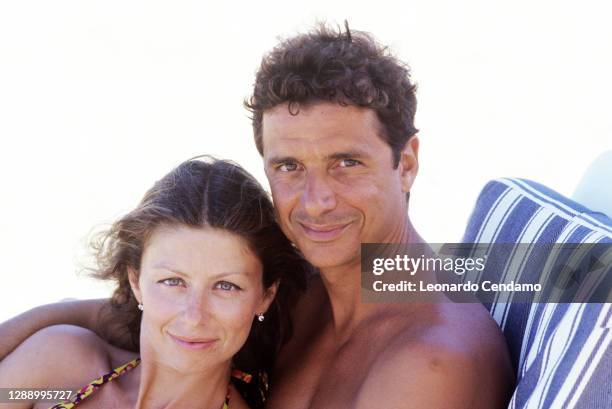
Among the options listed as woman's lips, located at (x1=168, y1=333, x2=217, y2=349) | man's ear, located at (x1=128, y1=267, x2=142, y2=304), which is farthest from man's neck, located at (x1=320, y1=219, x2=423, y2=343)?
man's ear, located at (x1=128, y1=267, x2=142, y2=304)

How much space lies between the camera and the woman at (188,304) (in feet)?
7.43

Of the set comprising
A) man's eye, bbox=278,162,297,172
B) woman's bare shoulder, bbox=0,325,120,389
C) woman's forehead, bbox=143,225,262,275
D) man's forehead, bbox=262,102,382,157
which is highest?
man's forehead, bbox=262,102,382,157

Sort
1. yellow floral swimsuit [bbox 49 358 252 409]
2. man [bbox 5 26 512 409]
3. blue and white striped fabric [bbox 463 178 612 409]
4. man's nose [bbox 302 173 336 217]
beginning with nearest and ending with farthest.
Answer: blue and white striped fabric [bbox 463 178 612 409], man [bbox 5 26 512 409], man's nose [bbox 302 173 336 217], yellow floral swimsuit [bbox 49 358 252 409]

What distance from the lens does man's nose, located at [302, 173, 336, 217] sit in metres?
2.28

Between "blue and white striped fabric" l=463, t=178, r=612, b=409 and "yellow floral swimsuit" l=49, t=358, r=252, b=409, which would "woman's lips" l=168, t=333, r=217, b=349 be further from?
"blue and white striped fabric" l=463, t=178, r=612, b=409

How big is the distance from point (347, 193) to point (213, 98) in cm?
478

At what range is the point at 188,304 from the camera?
87.8 inches

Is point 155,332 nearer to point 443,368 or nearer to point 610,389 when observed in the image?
point 443,368

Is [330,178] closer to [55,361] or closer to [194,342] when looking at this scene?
[194,342]

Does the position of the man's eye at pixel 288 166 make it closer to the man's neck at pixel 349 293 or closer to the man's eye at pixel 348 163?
the man's eye at pixel 348 163

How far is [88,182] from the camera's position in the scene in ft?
19.8

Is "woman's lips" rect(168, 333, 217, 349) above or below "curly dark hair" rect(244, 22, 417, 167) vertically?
below

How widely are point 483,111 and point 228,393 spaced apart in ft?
15.1

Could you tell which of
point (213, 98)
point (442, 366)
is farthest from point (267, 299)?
point (213, 98)
